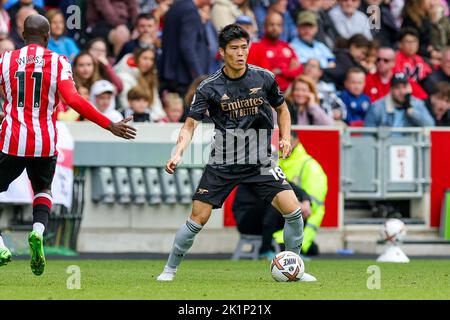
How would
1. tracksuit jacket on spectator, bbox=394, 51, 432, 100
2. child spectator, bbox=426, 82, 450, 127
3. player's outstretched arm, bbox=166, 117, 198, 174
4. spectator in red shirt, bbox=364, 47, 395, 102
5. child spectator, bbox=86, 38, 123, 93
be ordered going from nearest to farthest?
player's outstretched arm, bbox=166, 117, 198, 174
child spectator, bbox=86, 38, 123, 93
child spectator, bbox=426, 82, 450, 127
spectator in red shirt, bbox=364, 47, 395, 102
tracksuit jacket on spectator, bbox=394, 51, 432, 100

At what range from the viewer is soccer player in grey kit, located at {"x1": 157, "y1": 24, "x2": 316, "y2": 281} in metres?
12.6

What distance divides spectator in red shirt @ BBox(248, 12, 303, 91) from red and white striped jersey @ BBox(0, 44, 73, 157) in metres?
8.39

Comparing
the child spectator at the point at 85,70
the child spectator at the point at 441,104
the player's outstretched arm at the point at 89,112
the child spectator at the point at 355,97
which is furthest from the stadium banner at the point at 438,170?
the player's outstretched arm at the point at 89,112

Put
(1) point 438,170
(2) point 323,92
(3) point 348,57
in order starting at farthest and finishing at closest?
(3) point 348,57, (2) point 323,92, (1) point 438,170

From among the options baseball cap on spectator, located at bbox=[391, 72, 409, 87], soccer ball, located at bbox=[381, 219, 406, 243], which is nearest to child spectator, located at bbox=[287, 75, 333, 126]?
baseball cap on spectator, located at bbox=[391, 72, 409, 87]

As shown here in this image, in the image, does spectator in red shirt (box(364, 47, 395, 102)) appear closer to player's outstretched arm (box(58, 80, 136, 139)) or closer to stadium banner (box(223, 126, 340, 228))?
stadium banner (box(223, 126, 340, 228))

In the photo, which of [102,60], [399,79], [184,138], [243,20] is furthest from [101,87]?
[184,138]

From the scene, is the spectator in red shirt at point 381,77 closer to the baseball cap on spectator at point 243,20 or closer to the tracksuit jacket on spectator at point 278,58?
the tracksuit jacket on spectator at point 278,58

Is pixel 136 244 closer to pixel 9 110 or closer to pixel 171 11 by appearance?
A: pixel 171 11

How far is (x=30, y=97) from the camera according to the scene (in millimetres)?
12312

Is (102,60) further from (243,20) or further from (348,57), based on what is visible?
(348,57)

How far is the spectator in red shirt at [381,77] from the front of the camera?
21.7 metres

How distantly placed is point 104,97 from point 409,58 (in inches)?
240

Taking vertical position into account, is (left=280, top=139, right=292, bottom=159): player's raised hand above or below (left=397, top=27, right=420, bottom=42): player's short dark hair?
below
